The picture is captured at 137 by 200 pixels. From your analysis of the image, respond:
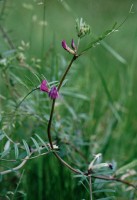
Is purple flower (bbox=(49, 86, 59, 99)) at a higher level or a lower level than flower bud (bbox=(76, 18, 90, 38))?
lower

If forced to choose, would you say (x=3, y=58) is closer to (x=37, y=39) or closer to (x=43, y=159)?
(x=43, y=159)

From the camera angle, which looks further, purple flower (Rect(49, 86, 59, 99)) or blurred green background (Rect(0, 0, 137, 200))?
blurred green background (Rect(0, 0, 137, 200))

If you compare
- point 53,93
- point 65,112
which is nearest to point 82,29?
point 53,93

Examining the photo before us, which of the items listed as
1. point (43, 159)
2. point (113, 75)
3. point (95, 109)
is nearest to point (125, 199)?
point (43, 159)

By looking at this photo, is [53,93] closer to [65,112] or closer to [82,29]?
[82,29]

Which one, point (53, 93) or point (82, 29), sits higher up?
point (82, 29)

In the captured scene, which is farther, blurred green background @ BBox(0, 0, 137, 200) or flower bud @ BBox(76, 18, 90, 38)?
blurred green background @ BBox(0, 0, 137, 200)

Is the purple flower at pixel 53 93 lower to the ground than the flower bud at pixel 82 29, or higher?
lower

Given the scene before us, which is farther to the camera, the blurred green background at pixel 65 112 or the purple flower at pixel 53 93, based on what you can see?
the blurred green background at pixel 65 112

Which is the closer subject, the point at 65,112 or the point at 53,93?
the point at 53,93

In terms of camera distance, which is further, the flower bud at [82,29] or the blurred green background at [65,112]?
the blurred green background at [65,112]

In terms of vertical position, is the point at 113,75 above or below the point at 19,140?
above
